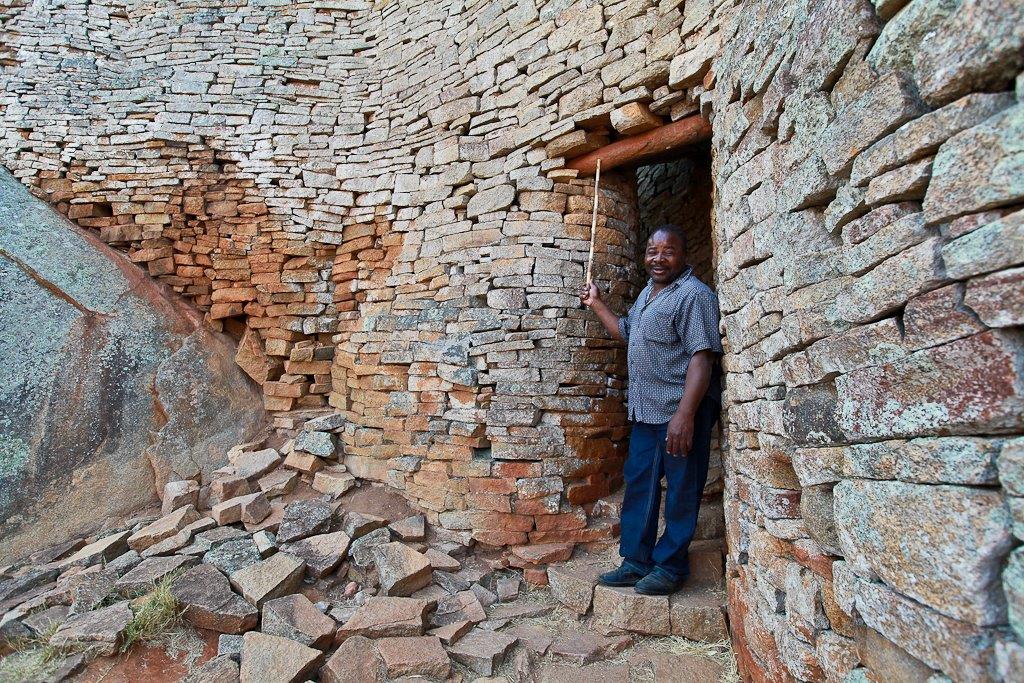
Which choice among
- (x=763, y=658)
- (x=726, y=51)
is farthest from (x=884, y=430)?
(x=726, y=51)

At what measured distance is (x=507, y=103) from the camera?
449 cm

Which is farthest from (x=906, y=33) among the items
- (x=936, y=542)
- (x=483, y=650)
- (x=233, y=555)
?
(x=233, y=555)

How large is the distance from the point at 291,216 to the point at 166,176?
4.25ft

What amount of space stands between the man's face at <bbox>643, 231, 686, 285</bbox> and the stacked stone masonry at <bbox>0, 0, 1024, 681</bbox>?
0.26 metres

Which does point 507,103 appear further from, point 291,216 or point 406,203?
point 291,216

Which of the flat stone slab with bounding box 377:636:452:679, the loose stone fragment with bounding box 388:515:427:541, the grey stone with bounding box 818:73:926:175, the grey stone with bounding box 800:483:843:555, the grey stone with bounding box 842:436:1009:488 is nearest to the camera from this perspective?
the grey stone with bounding box 842:436:1009:488

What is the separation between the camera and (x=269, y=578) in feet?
11.6

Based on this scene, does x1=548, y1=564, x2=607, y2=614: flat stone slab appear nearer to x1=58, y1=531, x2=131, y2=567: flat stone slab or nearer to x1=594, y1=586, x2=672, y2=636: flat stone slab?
x1=594, y1=586, x2=672, y2=636: flat stone slab

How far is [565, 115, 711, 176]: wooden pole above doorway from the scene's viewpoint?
3.70 metres

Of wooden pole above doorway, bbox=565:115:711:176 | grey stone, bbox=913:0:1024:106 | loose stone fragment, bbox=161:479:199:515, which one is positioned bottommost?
loose stone fragment, bbox=161:479:199:515

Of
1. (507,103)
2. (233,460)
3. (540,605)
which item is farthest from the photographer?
(233,460)

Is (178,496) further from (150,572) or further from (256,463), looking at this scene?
(150,572)

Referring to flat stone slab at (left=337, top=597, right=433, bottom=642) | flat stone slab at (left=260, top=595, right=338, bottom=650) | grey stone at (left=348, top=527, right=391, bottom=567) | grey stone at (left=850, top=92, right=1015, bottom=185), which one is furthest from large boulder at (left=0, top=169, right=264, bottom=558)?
grey stone at (left=850, top=92, right=1015, bottom=185)

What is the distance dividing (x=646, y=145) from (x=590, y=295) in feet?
3.40
